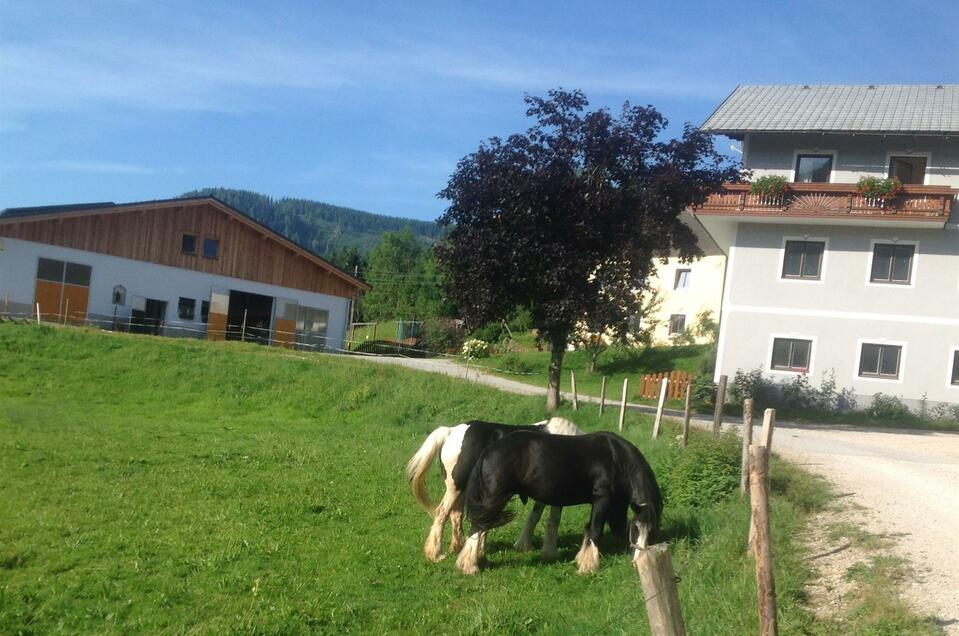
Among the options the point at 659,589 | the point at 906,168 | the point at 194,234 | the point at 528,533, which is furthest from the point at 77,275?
the point at 659,589

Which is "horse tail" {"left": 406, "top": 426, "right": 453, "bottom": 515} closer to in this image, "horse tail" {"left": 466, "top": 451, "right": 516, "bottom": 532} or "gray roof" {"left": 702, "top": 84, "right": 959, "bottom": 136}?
"horse tail" {"left": 466, "top": 451, "right": 516, "bottom": 532}

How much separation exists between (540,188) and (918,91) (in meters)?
22.0

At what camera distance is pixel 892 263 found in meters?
31.6

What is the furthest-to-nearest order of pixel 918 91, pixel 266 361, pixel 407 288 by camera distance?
pixel 407 288 < pixel 918 91 < pixel 266 361

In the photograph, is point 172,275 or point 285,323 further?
point 285,323

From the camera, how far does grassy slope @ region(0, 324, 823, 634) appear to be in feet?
27.8

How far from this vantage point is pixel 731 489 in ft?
39.3

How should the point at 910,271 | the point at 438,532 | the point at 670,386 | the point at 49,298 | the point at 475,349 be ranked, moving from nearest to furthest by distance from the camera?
1. the point at 438,532
2. the point at 910,271
3. the point at 670,386
4. the point at 49,298
5. the point at 475,349

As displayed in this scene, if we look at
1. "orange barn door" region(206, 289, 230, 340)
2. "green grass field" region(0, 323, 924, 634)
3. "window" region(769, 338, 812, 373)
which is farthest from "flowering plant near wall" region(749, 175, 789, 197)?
"orange barn door" region(206, 289, 230, 340)

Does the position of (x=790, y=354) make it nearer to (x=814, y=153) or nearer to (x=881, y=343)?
(x=881, y=343)

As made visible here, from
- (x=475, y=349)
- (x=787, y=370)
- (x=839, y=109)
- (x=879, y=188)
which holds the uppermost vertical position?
(x=839, y=109)

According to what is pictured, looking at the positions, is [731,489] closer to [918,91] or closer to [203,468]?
[203,468]

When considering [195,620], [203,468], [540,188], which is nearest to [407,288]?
[540,188]

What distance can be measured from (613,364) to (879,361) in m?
13.3
